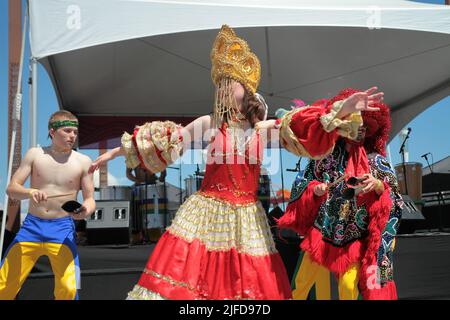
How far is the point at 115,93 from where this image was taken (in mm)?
7344

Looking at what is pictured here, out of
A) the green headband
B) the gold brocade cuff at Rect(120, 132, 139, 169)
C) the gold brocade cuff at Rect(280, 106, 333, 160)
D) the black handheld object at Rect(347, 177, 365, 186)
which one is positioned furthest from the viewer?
the green headband

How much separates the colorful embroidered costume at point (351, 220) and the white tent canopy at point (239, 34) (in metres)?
1.82

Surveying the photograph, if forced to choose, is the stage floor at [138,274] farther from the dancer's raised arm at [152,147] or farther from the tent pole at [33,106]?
the dancer's raised arm at [152,147]

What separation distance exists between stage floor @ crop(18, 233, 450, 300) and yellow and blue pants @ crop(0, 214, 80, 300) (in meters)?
1.24

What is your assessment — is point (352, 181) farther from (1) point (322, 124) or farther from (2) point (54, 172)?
(2) point (54, 172)

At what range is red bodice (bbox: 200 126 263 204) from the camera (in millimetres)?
2322

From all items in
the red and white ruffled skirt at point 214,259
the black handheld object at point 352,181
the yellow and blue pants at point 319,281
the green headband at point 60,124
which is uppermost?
the green headband at point 60,124

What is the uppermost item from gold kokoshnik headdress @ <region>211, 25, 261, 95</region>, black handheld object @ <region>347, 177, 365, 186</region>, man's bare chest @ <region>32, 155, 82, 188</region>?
gold kokoshnik headdress @ <region>211, 25, 261, 95</region>

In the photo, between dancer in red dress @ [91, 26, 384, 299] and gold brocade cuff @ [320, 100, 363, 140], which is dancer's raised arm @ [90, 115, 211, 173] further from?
gold brocade cuff @ [320, 100, 363, 140]

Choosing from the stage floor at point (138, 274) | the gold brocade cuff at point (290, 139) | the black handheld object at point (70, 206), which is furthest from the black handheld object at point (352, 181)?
the stage floor at point (138, 274)

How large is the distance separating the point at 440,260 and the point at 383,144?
307cm

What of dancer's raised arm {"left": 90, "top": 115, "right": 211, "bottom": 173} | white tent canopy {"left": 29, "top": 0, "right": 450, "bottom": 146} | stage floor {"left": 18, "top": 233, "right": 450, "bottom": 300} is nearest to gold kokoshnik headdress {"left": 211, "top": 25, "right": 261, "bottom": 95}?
dancer's raised arm {"left": 90, "top": 115, "right": 211, "bottom": 173}

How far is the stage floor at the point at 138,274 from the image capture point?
14.1 ft
